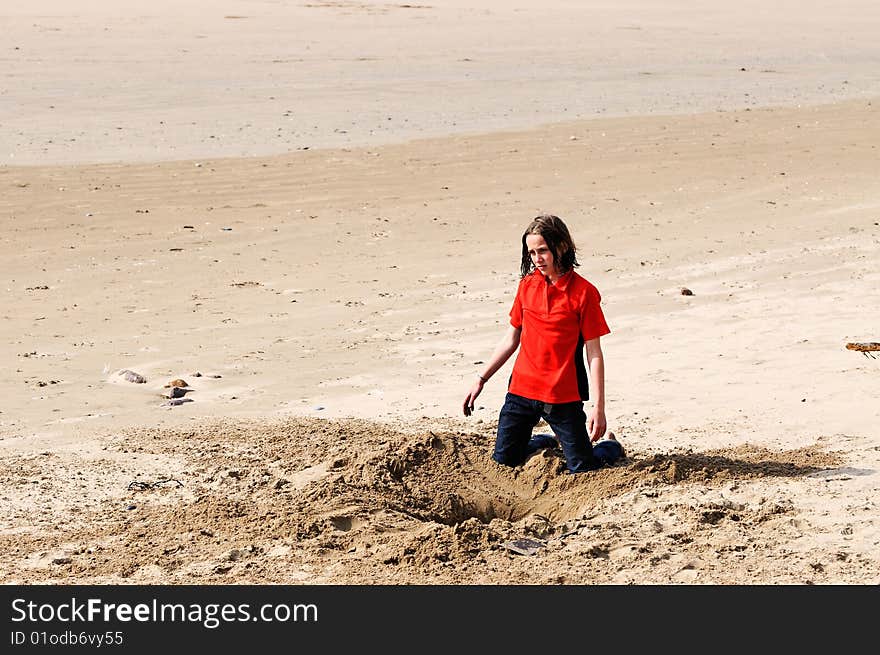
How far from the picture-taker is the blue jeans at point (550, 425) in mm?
5660

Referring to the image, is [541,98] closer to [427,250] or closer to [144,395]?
[427,250]

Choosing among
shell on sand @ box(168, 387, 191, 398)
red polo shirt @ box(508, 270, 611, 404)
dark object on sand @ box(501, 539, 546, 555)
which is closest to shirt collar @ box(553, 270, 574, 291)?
red polo shirt @ box(508, 270, 611, 404)

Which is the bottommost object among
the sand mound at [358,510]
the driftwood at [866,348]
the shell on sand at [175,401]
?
the shell on sand at [175,401]

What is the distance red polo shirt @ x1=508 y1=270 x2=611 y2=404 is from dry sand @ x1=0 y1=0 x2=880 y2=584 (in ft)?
1.14

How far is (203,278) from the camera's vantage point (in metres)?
10.7

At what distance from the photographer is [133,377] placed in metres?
7.76

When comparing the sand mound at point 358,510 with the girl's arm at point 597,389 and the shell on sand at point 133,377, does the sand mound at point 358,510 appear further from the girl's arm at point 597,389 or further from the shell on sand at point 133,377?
the shell on sand at point 133,377

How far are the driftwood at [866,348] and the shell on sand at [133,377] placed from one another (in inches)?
158

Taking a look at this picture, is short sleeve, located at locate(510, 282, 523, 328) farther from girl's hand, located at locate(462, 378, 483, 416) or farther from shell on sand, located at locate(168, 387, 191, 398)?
shell on sand, located at locate(168, 387, 191, 398)

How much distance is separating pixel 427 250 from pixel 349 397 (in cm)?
443

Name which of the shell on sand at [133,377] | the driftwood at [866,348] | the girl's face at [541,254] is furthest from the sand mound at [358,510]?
the driftwood at [866,348]

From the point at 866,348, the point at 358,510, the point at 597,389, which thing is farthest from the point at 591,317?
the point at 866,348

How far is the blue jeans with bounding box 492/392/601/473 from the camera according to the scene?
18.6 feet

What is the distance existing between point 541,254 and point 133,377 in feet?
10.5
